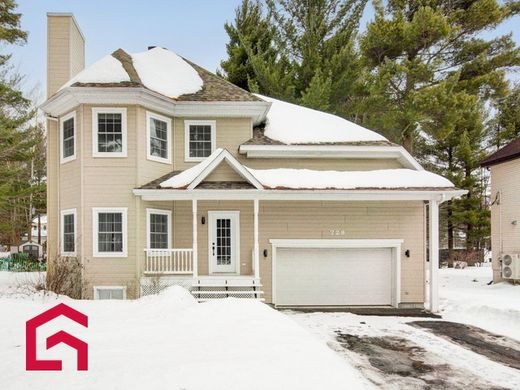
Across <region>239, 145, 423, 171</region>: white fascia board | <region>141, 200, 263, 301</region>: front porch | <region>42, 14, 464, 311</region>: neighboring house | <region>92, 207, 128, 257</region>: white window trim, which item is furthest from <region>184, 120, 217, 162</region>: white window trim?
<region>92, 207, 128, 257</region>: white window trim

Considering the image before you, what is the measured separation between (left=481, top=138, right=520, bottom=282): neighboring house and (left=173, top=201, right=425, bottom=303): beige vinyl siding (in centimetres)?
552

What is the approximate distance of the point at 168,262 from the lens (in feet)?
39.2

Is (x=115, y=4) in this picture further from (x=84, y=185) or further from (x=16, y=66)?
(x=84, y=185)

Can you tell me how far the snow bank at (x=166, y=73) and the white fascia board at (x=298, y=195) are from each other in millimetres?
3331

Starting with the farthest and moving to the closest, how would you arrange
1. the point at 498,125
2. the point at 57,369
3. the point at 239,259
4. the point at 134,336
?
the point at 498,125, the point at 239,259, the point at 134,336, the point at 57,369

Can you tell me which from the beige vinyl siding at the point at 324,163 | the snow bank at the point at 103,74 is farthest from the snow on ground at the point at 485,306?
the snow bank at the point at 103,74

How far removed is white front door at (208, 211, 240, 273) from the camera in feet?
40.6

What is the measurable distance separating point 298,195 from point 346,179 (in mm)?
1754

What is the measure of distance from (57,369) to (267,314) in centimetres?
410

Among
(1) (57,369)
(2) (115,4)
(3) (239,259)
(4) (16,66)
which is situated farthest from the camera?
(4) (16,66)

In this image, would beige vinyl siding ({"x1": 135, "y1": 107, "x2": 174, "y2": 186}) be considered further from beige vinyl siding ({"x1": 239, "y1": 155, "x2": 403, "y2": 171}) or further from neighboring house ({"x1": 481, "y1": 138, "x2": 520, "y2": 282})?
neighboring house ({"x1": 481, "y1": 138, "x2": 520, "y2": 282})

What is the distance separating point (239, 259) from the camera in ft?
40.7

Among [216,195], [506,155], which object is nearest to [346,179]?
[216,195]

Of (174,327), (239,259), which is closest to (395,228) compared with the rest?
(239,259)
